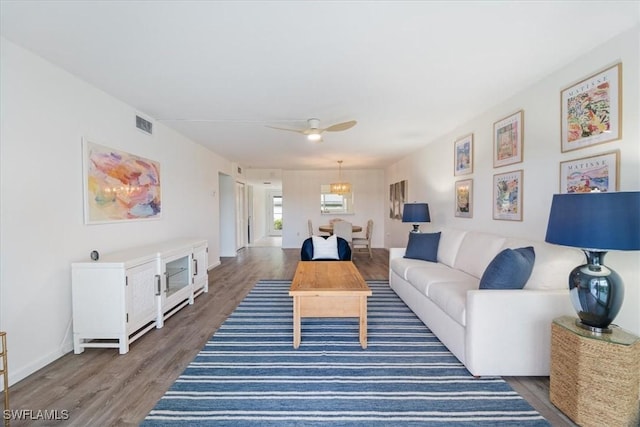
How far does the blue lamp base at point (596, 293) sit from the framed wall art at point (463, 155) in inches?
93.5

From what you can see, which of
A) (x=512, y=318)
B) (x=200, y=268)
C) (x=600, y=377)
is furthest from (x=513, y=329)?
(x=200, y=268)

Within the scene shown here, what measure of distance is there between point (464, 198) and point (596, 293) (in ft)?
8.32

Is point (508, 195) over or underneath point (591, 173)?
underneath

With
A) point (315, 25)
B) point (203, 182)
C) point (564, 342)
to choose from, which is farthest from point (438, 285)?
point (203, 182)

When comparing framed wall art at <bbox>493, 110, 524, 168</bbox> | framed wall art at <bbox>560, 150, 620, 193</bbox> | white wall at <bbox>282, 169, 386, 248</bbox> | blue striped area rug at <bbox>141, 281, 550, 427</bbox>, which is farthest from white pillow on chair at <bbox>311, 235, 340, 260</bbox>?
white wall at <bbox>282, 169, 386, 248</bbox>

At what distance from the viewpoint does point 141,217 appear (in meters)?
3.54

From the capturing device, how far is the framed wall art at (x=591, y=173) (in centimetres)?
204

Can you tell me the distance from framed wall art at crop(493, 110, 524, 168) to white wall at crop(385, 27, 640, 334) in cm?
7

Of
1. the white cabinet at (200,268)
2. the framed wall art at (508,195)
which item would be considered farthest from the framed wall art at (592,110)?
the white cabinet at (200,268)

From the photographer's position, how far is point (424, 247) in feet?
13.3

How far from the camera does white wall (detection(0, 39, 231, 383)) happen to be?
6.81 ft

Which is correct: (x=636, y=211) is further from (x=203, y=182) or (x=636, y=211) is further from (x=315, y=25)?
(x=203, y=182)

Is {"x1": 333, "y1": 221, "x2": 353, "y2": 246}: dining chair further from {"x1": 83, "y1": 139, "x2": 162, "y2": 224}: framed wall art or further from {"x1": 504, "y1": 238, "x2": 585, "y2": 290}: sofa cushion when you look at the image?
{"x1": 504, "y1": 238, "x2": 585, "y2": 290}: sofa cushion

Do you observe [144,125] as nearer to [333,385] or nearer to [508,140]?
[333,385]
